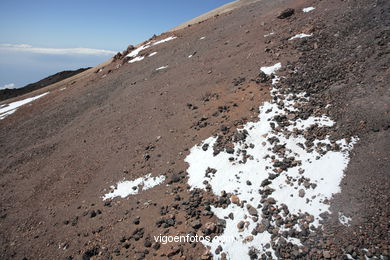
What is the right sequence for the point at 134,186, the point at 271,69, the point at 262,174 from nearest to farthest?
1. the point at 262,174
2. the point at 134,186
3. the point at 271,69

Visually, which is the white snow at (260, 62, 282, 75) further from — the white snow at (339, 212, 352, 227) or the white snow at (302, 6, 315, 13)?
the white snow at (339, 212, 352, 227)

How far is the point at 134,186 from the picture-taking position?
11.3 metres

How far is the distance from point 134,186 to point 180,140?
3479 mm

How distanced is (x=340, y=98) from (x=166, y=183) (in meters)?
8.90

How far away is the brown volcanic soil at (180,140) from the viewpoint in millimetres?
7879

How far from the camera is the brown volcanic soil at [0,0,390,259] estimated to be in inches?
310

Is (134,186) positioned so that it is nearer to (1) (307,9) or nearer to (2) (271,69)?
(2) (271,69)

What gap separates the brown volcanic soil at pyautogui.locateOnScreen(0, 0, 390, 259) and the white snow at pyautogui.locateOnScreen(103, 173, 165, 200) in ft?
1.43

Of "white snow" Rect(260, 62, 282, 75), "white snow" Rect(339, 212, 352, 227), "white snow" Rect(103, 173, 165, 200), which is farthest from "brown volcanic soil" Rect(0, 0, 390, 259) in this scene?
"white snow" Rect(260, 62, 282, 75)

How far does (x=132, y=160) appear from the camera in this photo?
13242 millimetres

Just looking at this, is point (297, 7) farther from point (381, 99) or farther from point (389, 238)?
point (389, 238)

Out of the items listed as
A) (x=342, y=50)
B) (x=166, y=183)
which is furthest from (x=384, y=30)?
(x=166, y=183)

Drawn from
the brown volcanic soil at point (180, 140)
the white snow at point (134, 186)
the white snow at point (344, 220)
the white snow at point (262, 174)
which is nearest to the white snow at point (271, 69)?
the brown volcanic soil at point (180, 140)

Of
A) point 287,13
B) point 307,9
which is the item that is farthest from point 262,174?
point 307,9
